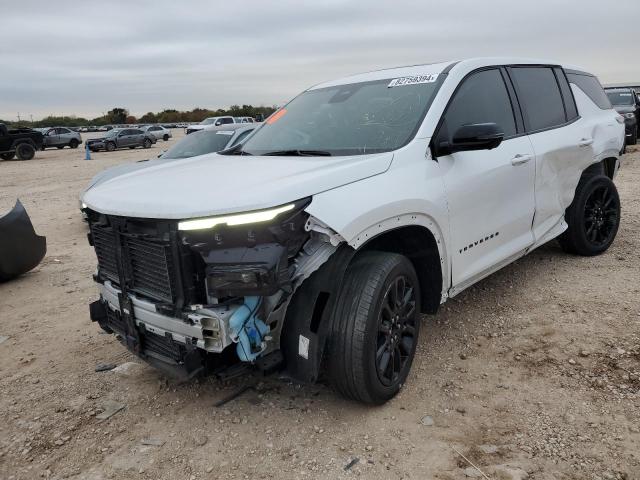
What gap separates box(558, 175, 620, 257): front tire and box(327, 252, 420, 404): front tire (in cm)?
260

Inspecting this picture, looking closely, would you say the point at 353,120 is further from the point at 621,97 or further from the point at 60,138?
the point at 60,138

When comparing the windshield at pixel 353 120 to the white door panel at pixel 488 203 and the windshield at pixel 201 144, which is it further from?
the windshield at pixel 201 144

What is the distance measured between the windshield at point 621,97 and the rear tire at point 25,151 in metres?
25.2

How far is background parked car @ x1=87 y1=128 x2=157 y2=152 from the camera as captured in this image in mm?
31094

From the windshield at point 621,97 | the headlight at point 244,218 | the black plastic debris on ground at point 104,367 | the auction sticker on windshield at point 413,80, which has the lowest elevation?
the black plastic debris on ground at point 104,367

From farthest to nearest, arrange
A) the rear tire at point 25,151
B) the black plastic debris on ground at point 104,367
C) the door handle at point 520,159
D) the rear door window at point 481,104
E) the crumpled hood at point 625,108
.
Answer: the rear tire at point 25,151 → the crumpled hood at point 625,108 → the door handle at point 520,159 → the black plastic debris on ground at point 104,367 → the rear door window at point 481,104

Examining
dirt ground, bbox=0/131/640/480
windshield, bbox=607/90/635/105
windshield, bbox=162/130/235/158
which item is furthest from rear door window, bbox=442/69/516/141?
windshield, bbox=607/90/635/105

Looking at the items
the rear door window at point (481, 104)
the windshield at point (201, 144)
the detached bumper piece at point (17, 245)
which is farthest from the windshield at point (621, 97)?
the detached bumper piece at point (17, 245)

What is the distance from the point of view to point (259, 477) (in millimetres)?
2488

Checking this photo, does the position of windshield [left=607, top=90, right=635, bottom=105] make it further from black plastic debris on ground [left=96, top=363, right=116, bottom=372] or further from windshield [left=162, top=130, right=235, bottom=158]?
black plastic debris on ground [left=96, top=363, right=116, bottom=372]

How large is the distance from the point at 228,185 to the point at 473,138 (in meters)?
1.45

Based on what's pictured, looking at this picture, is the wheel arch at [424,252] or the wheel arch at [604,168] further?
the wheel arch at [604,168]

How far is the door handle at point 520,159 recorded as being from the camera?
148 inches

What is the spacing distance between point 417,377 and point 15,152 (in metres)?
27.7
